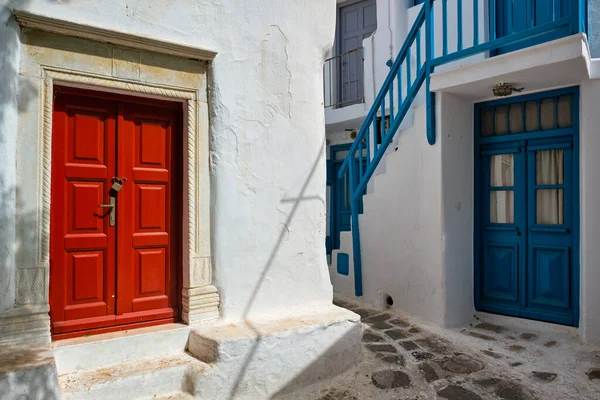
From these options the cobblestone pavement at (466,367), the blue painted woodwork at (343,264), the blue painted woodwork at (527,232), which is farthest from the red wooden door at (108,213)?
the blue painted woodwork at (527,232)

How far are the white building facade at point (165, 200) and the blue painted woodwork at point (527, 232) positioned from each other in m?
2.29

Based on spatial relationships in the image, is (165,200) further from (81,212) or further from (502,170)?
(502,170)

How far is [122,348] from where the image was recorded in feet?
10.1

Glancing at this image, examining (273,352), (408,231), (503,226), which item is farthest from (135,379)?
(503,226)

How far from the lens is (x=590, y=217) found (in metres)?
4.39

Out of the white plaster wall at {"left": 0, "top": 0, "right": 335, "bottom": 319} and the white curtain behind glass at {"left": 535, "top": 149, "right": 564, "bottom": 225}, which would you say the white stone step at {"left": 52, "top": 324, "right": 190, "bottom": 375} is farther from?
the white curtain behind glass at {"left": 535, "top": 149, "right": 564, "bottom": 225}

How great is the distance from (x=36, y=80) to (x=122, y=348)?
184cm

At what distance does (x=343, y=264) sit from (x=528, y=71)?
3.47 metres

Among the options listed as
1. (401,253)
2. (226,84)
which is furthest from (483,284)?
(226,84)

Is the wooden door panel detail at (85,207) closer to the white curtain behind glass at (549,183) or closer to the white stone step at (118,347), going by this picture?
the white stone step at (118,347)

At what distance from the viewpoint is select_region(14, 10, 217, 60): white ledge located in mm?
2817

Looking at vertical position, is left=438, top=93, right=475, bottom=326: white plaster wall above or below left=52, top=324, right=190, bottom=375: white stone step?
above

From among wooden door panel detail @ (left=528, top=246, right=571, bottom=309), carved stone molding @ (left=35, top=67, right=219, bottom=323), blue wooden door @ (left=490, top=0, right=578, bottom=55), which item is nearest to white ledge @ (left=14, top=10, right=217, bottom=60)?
carved stone molding @ (left=35, top=67, right=219, bottom=323)

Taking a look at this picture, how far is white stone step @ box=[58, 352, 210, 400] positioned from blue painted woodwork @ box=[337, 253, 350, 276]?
3514 mm
